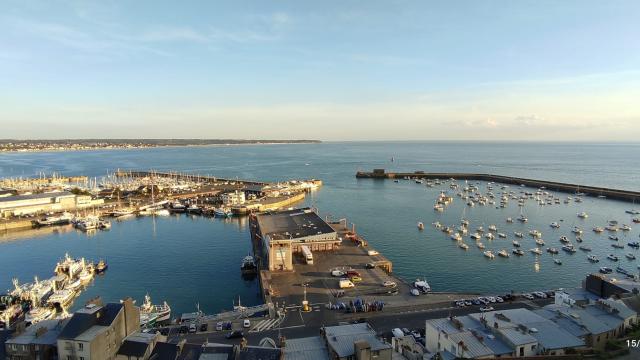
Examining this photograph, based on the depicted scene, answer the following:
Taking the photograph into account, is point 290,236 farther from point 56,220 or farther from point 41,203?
point 41,203

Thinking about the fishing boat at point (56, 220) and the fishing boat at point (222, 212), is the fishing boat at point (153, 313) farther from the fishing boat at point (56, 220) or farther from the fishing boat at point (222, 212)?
the fishing boat at point (56, 220)

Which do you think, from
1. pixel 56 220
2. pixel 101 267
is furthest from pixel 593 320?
pixel 56 220

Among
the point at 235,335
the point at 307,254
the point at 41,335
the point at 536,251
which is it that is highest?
the point at 41,335

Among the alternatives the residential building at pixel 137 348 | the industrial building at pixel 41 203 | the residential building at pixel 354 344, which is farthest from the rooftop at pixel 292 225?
the industrial building at pixel 41 203

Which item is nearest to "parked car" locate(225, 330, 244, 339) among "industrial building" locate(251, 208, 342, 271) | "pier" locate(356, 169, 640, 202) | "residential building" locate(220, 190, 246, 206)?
"industrial building" locate(251, 208, 342, 271)

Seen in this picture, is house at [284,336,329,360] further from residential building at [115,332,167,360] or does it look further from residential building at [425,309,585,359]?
residential building at [115,332,167,360]
